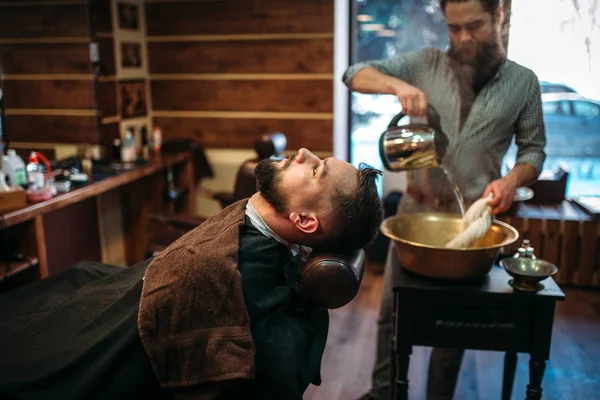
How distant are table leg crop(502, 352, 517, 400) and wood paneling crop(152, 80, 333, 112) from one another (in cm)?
208

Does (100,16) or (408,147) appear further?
(100,16)

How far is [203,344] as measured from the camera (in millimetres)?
1235

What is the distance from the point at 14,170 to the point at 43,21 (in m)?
0.94

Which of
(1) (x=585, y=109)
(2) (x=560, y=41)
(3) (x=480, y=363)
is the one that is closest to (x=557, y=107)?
(1) (x=585, y=109)

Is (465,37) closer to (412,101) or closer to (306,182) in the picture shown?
(412,101)

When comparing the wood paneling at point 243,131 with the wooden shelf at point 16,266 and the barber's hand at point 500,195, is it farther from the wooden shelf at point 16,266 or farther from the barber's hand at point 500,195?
the barber's hand at point 500,195

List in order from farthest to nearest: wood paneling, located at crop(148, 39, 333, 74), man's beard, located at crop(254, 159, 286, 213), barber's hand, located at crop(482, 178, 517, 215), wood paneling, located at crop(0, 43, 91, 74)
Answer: wood paneling, located at crop(148, 39, 333, 74)
wood paneling, located at crop(0, 43, 91, 74)
barber's hand, located at crop(482, 178, 517, 215)
man's beard, located at crop(254, 159, 286, 213)

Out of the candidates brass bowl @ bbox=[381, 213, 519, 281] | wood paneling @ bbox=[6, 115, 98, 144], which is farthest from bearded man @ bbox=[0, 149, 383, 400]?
wood paneling @ bbox=[6, 115, 98, 144]

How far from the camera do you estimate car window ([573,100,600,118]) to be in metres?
3.41

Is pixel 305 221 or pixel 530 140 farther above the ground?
pixel 530 140

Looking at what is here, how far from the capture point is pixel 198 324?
1241 mm

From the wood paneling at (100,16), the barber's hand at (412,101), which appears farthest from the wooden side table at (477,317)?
the wood paneling at (100,16)

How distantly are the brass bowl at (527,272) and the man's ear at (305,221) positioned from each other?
→ 61cm

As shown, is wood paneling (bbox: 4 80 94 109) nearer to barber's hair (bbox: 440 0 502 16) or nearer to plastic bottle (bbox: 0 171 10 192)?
plastic bottle (bbox: 0 171 10 192)
